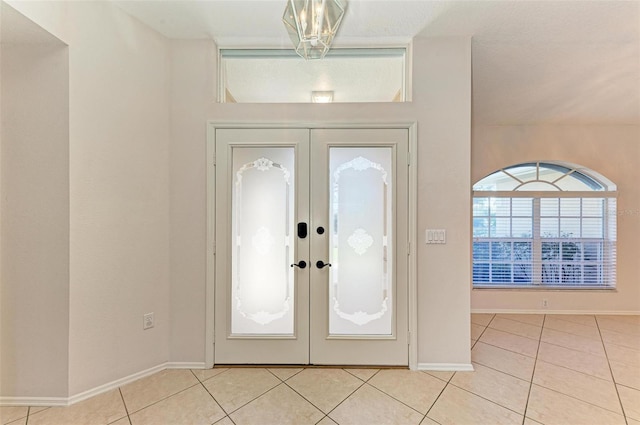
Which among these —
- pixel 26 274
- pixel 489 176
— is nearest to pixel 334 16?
pixel 26 274

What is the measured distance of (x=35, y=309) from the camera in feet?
5.69

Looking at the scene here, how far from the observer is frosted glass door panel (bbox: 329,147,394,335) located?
216cm

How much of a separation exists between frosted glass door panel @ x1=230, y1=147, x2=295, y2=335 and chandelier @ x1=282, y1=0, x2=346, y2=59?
0.96 m

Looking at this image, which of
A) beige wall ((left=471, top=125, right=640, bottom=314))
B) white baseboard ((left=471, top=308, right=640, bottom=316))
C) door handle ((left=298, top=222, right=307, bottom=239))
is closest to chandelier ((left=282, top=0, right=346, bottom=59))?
door handle ((left=298, top=222, right=307, bottom=239))

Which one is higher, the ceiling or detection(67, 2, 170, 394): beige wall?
the ceiling

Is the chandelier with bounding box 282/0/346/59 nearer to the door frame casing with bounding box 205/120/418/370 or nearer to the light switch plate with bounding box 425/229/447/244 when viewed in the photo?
the door frame casing with bounding box 205/120/418/370

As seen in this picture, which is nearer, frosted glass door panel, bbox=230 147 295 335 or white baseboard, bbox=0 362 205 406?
white baseboard, bbox=0 362 205 406

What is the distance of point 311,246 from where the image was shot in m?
2.16

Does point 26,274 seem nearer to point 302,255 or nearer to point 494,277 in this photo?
point 302,255

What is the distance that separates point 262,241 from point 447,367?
1.88m

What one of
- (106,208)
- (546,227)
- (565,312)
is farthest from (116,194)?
(565,312)

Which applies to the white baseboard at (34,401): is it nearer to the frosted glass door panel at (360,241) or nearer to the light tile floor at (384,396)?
the light tile floor at (384,396)

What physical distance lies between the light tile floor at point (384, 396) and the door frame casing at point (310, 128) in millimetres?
290

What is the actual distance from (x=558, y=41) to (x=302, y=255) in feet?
9.27
